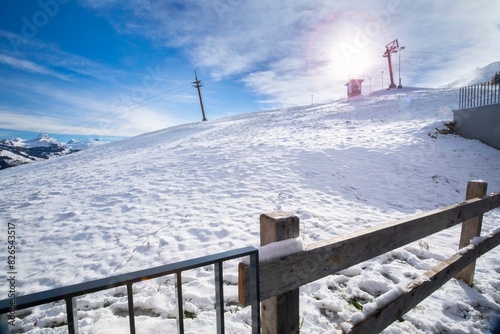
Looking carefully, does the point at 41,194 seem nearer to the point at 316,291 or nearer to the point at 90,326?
the point at 90,326

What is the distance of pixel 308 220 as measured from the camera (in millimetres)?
5207

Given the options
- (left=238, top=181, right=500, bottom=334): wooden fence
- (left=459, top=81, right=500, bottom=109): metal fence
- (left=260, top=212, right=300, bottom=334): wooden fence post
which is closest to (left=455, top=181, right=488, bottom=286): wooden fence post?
(left=238, top=181, right=500, bottom=334): wooden fence

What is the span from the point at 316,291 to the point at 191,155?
9.50 metres

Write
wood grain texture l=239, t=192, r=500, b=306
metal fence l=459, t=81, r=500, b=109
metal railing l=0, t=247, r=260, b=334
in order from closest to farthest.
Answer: metal railing l=0, t=247, r=260, b=334 < wood grain texture l=239, t=192, r=500, b=306 < metal fence l=459, t=81, r=500, b=109

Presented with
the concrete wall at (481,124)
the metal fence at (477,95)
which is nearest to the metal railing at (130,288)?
the concrete wall at (481,124)

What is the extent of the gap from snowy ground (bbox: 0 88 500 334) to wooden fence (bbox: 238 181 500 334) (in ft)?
2.73

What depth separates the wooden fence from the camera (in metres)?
1.31

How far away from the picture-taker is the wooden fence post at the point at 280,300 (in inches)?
53.0

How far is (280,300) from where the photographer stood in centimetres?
138

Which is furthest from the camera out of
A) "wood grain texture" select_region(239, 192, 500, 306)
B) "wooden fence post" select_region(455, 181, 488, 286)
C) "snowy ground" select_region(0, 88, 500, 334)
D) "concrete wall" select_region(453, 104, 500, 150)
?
"concrete wall" select_region(453, 104, 500, 150)

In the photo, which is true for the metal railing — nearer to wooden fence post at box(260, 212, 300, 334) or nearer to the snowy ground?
wooden fence post at box(260, 212, 300, 334)

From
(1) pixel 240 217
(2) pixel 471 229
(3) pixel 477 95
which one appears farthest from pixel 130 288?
(3) pixel 477 95

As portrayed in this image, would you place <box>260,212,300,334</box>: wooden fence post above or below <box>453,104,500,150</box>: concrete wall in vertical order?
below

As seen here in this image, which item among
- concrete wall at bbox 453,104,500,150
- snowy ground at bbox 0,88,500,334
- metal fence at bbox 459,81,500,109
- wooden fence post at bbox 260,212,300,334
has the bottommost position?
snowy ground at bbox 0,88,500,334
